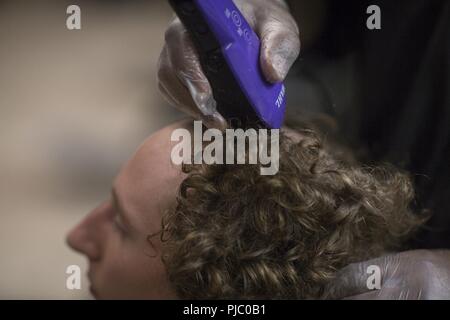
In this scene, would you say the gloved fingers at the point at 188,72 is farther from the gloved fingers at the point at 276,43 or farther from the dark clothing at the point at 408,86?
the dark clothing at the point at 408,86

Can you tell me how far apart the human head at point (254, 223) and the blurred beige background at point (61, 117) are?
0.29 metres

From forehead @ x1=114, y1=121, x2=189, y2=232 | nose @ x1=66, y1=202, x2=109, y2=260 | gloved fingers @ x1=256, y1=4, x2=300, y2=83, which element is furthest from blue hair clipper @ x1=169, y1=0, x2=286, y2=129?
nose @ x1=66, y1=202, x2=109, y2=260

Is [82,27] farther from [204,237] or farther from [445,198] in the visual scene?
[445,198]

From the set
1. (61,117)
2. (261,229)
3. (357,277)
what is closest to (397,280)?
(357,277)

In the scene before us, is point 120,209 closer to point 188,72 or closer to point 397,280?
point 188,72

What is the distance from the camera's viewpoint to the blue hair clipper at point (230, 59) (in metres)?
0.63

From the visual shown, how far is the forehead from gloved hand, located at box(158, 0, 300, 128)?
0.08 metres

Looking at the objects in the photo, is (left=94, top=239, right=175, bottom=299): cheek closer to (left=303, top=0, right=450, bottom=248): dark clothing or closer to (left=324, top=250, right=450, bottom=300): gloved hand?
(left=324, top=250, right=450, bottom=300): gloved hand

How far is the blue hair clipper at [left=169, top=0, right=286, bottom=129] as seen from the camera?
0.63 metres

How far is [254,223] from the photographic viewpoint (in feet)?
2.59

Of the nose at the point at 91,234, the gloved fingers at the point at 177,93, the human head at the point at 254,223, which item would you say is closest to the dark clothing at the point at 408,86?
the human head at the point at 254,223

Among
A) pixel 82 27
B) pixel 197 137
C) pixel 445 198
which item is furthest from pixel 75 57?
pixel 445 198

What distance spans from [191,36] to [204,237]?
0.87 ft

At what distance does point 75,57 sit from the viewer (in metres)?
1.19
